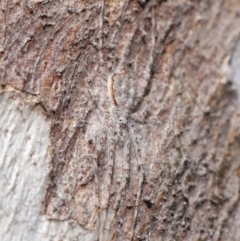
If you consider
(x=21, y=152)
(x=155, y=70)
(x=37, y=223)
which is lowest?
(x=37, y=223)

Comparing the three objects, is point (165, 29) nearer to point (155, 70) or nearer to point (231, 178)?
point (155, 70)

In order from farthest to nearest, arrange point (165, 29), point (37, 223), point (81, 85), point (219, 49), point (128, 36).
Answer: point (219, 49) < point (165, 29) < point (128, 36) < point (81, 85) < point (37, 223)

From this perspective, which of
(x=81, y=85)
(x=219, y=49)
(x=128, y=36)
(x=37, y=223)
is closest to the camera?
(x=37, y=223)

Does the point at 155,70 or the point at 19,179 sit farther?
the point at 155,70

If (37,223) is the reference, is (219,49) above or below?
above

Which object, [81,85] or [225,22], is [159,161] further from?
[225,22]

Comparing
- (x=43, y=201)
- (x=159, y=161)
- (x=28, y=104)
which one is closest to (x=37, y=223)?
(x=43, y=201)

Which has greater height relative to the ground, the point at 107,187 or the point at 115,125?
the point at 115,125
